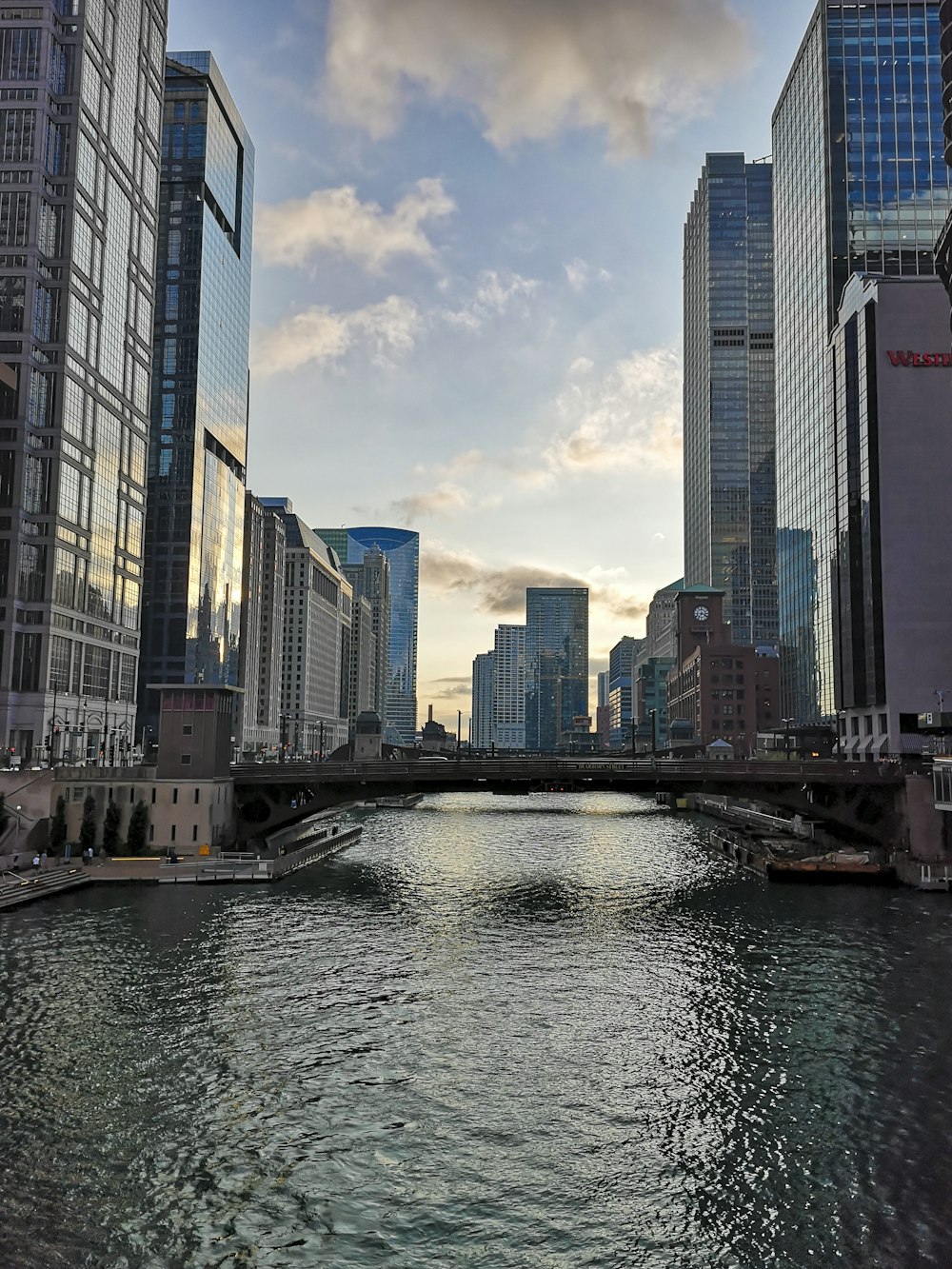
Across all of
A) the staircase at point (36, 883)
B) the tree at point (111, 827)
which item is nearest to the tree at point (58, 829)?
Result: the tree at point (111, 827)

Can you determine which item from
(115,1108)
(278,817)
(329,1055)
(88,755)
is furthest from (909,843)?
(88,755)

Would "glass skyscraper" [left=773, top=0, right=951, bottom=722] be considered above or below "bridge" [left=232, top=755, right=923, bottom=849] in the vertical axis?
above

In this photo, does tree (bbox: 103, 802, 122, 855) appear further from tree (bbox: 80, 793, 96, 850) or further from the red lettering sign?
the red lettering sign

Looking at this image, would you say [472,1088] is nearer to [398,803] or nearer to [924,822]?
[924,822]

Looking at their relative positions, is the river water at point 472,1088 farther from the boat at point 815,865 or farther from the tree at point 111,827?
the tree at point 111,827

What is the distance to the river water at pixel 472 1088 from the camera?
23969 millimetres

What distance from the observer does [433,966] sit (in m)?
49.7

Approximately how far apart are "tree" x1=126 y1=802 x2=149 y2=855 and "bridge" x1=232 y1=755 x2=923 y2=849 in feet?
28.8

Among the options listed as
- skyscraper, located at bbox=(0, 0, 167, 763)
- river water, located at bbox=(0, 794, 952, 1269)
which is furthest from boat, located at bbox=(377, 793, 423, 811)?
river water, located at bbox=(0, 794, 952, 1269)

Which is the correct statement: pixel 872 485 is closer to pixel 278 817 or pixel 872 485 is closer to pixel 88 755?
pixel 278 817

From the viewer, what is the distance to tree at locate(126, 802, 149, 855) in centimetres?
8131

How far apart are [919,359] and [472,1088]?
123098 mm

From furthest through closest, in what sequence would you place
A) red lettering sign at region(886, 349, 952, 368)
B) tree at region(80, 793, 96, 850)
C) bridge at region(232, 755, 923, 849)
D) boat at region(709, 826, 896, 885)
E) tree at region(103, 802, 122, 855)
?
red lettering sign at region(886, 349, 952, 368) < bridge at region(232, 755, 923, 849) < tree at region(80, 793, 96, 850) < tree at region(103, 802, 122, 855) < boat at region(709, 826, 896, 885)

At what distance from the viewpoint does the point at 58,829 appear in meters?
82.5
